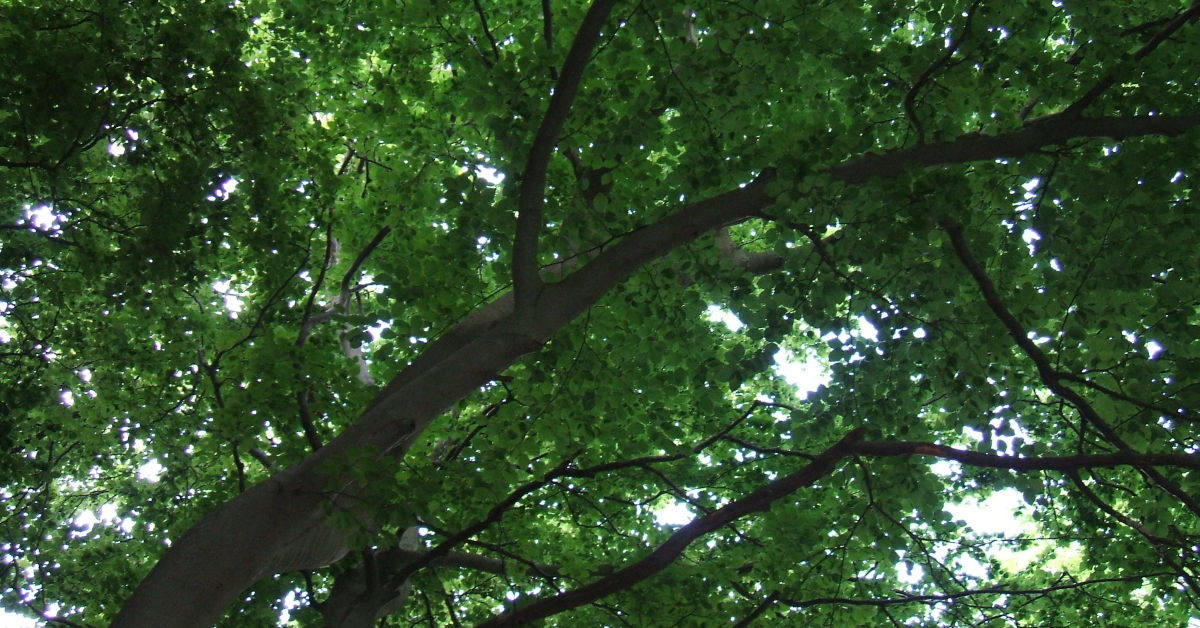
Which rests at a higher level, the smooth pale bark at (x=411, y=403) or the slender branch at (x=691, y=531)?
the smooth pale bark at (x=411, y=403)

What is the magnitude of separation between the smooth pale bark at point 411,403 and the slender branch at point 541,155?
0.34 ft

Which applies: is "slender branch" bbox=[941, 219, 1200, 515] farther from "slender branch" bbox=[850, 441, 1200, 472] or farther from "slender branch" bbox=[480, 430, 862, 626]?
"slender branch" bbox=[480, 430, 862, 626]

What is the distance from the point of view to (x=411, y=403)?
4.25 meters

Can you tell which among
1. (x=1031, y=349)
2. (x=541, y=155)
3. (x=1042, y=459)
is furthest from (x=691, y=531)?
(x=1031, y=349)

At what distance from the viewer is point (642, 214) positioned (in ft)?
20.0

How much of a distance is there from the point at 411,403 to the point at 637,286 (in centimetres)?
204

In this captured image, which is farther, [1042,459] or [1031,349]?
[1031,349]

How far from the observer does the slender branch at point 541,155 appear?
3955 millimetres

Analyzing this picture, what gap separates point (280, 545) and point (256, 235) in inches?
126

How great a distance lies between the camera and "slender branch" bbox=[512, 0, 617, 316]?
3955 millimetres

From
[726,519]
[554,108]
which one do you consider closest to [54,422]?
[554,108]

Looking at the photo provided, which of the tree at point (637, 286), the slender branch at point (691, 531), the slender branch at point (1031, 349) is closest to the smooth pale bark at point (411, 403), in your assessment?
the tree at point (637, 286)

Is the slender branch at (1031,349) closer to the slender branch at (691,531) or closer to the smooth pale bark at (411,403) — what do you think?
the smooth pale bark at (411,403)

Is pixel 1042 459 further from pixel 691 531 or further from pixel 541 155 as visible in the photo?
pixel 541 155
